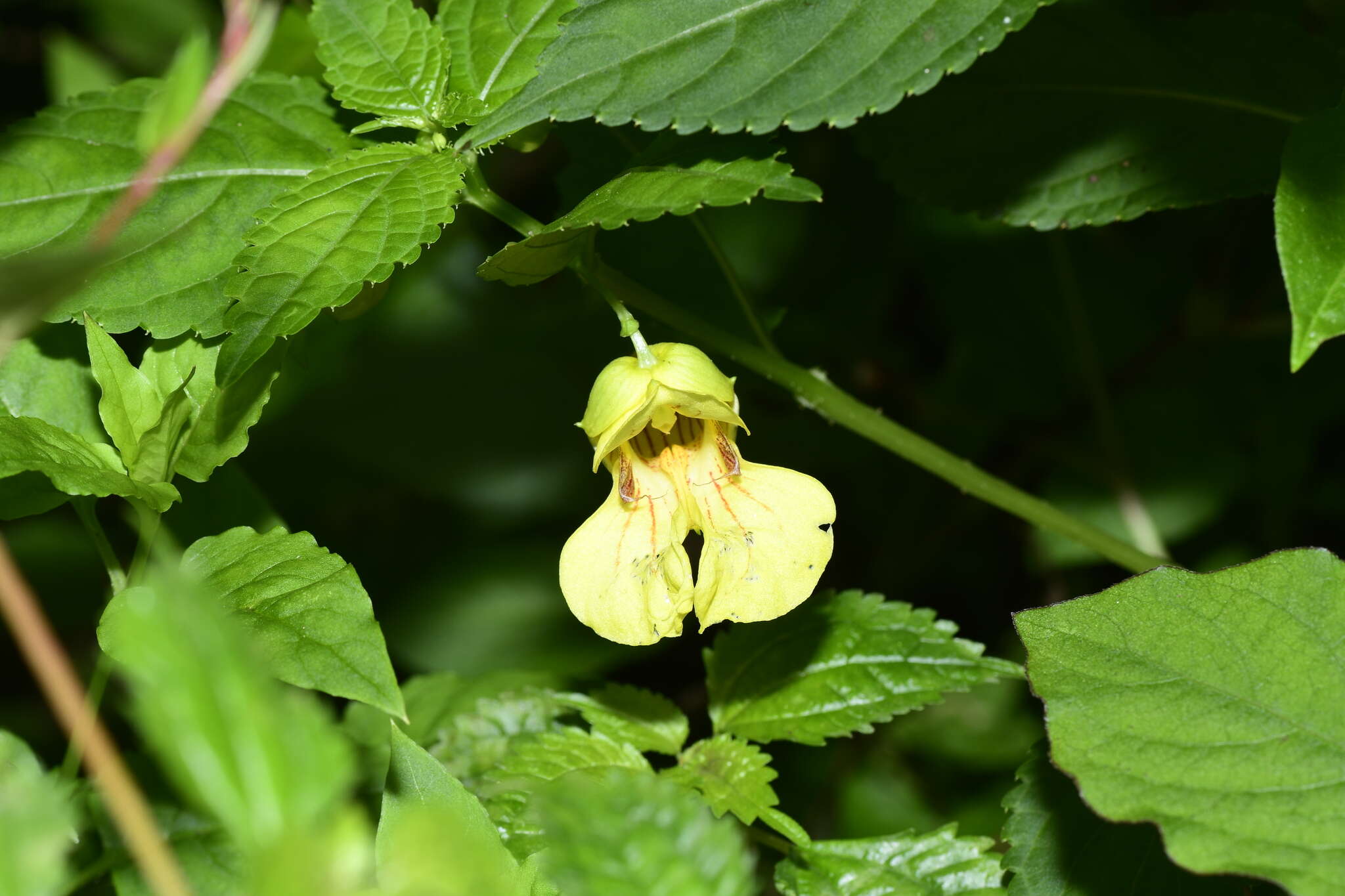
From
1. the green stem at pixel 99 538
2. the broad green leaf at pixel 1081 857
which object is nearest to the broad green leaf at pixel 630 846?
the broad green leaf at pixel 1081 857

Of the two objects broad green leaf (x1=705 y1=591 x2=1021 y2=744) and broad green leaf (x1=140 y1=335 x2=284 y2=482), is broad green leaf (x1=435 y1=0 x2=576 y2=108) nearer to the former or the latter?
broad green leaf (x1=140 y1=335 x2=284 y2=482)

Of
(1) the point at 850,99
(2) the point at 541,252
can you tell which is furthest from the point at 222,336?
(1) the point at 850,99

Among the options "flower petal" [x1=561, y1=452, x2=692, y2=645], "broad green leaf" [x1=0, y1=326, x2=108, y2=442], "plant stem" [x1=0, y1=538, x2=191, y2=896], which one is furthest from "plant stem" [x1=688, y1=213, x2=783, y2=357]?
"plant stem" [x1=0, y1=538, x2=191, y2=896]

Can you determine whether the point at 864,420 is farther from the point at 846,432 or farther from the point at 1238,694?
the point at 846,432

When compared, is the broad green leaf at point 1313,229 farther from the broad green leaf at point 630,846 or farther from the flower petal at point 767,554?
the broad green leaf at point 630,846

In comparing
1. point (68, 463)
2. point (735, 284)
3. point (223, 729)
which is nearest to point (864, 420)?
point (735, 284)

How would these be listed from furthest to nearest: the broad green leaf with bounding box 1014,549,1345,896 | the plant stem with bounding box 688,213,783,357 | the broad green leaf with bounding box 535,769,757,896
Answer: the plant stem with bounding box 688,213,783,357
the broad green leaf with bounding box 1014,549,1345,896
the broad green leaf with bounding box 535,769,757,896

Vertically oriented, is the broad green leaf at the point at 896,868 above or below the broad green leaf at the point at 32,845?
below
